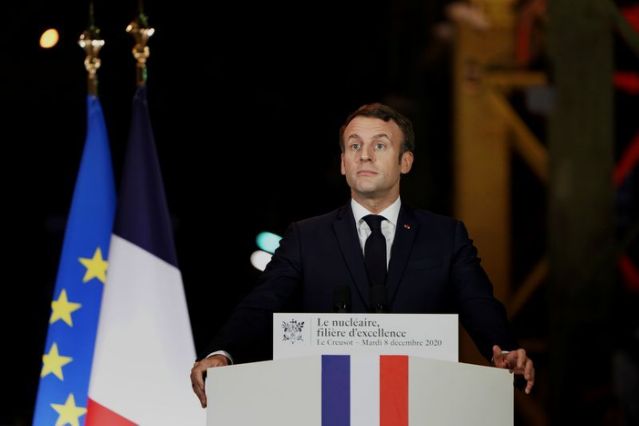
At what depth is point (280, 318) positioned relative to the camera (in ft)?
10.4

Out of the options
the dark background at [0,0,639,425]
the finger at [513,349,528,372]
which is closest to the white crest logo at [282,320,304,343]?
the finger at [513,349,528,372]

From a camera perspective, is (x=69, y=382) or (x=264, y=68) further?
(x=264, y=68)

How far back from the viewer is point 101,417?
179 inches

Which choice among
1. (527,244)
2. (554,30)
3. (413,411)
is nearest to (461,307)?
(413,411)

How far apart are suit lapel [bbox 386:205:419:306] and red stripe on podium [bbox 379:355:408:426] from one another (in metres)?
0.46

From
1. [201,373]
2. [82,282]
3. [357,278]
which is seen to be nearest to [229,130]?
[82,282]

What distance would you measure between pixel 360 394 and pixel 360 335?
0.15 meters

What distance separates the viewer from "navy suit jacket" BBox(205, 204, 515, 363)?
354cm

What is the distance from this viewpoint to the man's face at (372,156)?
3598 mm

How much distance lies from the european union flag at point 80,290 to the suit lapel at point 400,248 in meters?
1.66

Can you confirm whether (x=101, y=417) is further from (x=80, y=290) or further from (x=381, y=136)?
(x=381, y=136)

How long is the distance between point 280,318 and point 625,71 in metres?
5.76

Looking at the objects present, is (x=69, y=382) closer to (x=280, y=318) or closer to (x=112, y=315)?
→ (x=112, y=315)

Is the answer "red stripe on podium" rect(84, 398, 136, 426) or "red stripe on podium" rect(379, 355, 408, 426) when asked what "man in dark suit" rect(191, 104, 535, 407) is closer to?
"red stripe on podium" rect(379, 355, 408, 426)
